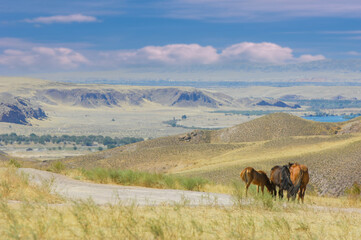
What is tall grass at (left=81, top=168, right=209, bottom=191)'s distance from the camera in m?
Result: 20.4

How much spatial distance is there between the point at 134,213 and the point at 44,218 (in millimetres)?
2003

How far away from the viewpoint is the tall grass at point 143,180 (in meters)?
20.4

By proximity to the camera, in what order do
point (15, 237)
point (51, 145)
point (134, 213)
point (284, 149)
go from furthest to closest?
1. point (51, 145)
2. point (284, 149)
3. point (134, 213)
4. point (15, 237)

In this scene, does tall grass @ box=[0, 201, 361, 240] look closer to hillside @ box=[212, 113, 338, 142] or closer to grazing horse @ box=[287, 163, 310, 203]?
grazing horse @ box=[287, 163, 310, 203]

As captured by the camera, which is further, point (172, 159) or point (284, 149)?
point (172, 159)

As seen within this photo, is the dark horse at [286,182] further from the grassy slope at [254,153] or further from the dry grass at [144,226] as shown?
the grassy slope at [254,153]

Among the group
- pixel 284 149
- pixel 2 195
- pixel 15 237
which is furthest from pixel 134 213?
pixel 284 149

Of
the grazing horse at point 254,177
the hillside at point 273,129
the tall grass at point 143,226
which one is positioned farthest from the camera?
the hillside at point 273,129

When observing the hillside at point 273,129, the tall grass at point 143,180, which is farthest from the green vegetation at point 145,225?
the hillside at point 273,129

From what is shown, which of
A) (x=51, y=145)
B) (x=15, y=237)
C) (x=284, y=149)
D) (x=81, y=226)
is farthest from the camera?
(x=51, y=145)

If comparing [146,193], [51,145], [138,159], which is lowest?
[51,145]

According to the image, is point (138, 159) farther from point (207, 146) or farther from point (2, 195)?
point (2, 195)

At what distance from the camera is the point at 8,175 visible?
50.4 feet

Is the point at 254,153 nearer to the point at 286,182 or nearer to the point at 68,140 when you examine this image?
the point at 286,182
